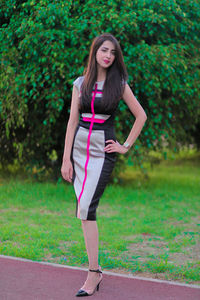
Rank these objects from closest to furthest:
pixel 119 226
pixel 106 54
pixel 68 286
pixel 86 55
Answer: pixel 106 54, pixel 68 286, pixel 119 226, pixel 86 55

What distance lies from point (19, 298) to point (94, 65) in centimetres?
195

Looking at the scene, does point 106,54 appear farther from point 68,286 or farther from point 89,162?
point 68,286

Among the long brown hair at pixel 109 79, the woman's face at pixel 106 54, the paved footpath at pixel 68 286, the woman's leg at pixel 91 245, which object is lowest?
the paved footpath at pixel 68 286

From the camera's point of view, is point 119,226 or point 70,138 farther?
point 119,226

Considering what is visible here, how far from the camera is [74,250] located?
580 cm

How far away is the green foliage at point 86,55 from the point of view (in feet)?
29.3

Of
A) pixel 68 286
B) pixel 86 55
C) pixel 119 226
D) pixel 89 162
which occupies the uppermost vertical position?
pixel 86 55

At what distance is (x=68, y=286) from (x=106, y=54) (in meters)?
1.96

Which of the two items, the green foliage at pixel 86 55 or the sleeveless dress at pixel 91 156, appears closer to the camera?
the sleeveless dress at pixel 91 156

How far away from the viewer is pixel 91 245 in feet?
14.1

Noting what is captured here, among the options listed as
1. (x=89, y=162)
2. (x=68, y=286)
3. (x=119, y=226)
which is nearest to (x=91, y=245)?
(x=68, y=286)

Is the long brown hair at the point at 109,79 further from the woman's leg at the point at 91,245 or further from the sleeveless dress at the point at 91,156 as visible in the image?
the woman's leg at the point at 91,245

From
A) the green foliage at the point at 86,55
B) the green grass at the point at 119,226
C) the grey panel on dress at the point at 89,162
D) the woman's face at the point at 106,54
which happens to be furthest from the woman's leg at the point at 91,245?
the green foliage at the point at 86,55

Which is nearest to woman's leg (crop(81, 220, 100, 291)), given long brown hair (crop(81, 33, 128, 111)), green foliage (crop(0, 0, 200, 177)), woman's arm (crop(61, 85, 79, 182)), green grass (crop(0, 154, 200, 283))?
woman's arm (crop(61, 85, 79, 182))
